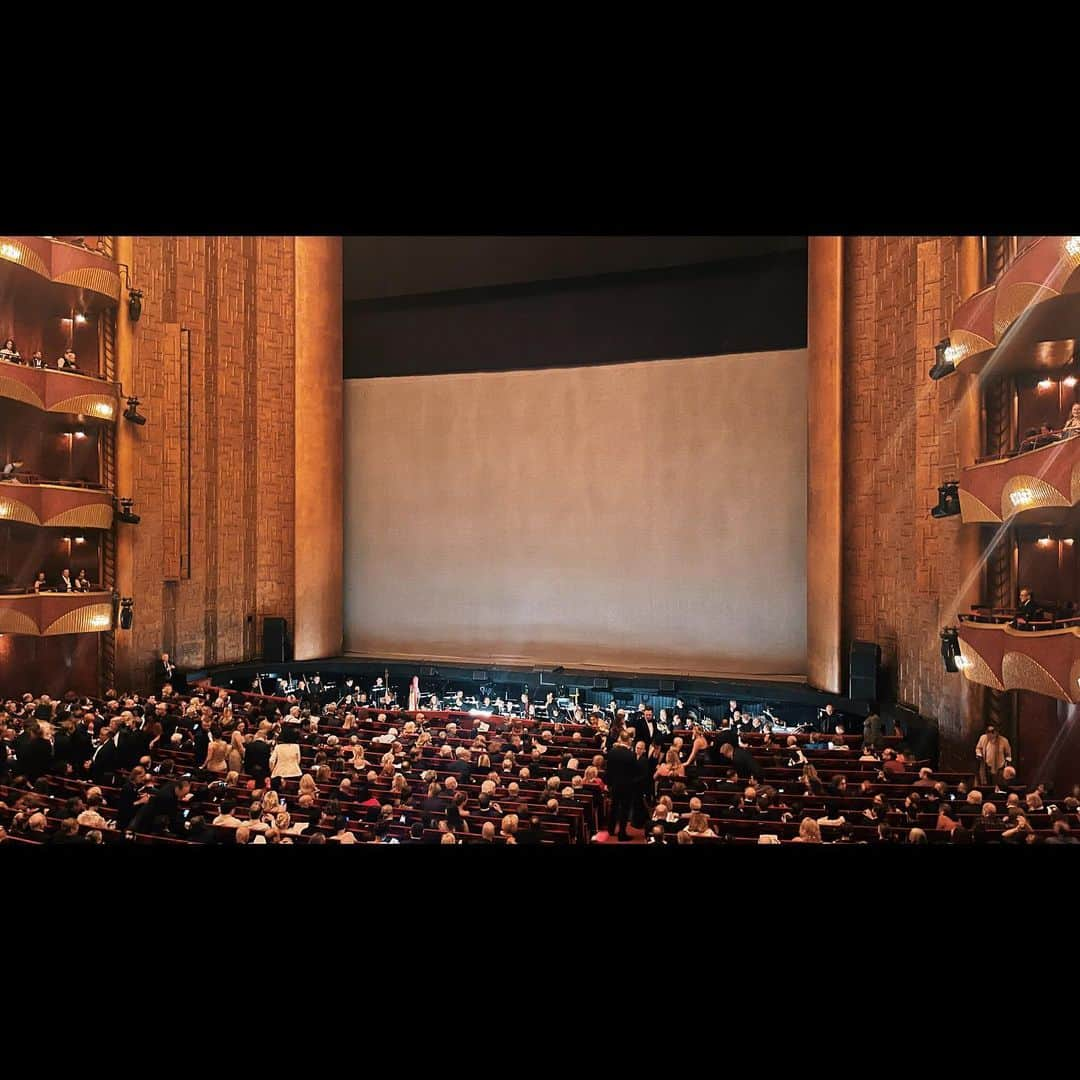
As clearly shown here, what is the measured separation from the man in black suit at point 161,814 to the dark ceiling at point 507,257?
12339mm

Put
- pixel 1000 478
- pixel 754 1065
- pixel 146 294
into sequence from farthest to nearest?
pixel 146 294, pixel 1000 478, pixel 754 1065

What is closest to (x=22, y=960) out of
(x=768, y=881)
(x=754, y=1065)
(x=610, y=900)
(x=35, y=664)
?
(x=610, y=900)

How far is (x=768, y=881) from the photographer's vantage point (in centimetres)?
452

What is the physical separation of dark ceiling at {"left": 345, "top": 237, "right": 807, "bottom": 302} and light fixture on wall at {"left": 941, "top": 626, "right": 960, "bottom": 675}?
7.91 metres

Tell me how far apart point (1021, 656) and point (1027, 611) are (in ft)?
1.94

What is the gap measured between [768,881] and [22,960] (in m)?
3.88

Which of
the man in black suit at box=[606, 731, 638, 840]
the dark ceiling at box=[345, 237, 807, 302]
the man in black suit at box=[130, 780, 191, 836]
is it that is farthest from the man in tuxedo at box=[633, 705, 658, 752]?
the dark ceiling at box=[345, 237, 807, 302]

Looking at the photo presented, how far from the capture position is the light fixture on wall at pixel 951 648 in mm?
9734

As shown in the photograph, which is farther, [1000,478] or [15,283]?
[15,283]

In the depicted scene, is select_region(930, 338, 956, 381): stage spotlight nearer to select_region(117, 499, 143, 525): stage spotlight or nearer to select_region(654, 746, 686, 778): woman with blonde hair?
select_region(654, 746, 686, 778): woman with blonde hair

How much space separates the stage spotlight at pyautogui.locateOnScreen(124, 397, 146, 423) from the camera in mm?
13547

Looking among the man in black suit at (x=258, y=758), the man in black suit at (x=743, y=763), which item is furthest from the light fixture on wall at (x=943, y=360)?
the man in black suit at (x=258, y=758)

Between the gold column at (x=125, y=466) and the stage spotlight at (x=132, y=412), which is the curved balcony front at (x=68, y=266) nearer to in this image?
the gold column at (x=125, y=466)
